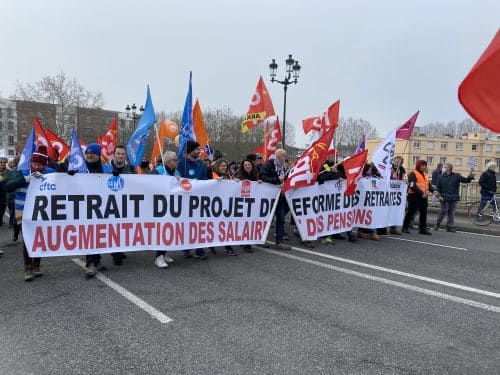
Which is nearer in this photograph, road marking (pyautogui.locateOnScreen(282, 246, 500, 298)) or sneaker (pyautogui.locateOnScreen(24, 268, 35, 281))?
road marking (pyautogui.locateOnScreen(282, 246, 500, 298))

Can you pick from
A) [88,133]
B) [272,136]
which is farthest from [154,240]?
[88,133]

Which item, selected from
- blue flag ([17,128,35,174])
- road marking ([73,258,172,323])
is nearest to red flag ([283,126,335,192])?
road marking ([73,258,172,323])

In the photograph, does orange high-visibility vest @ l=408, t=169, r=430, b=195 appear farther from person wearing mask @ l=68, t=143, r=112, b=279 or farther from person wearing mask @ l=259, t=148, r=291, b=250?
person wearing mask @ l=68, t=143, r=112, b=279

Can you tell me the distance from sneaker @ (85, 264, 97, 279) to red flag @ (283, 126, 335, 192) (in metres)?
3.78

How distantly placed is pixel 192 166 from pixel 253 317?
11.2 feet

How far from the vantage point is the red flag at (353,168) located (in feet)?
27.7

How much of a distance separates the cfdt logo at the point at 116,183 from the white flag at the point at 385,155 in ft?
19.7

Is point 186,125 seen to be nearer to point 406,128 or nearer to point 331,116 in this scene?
point 331,116

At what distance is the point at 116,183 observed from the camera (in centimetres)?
607

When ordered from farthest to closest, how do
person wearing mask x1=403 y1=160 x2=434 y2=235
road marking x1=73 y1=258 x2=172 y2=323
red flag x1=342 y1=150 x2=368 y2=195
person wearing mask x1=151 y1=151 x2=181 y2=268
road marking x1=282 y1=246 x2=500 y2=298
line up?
person wearing mask x1=403 y1=160 x2=434 y2=235 < red flag x1=342 y1=150 x2=368 y2=195 < person wearing mask x1=151 y1=151 x2=181 y2=268 < road marking x1=282 y1=246 x2=500 y2=298 < road marking x1=73 y1=258 x2=172 y2=323

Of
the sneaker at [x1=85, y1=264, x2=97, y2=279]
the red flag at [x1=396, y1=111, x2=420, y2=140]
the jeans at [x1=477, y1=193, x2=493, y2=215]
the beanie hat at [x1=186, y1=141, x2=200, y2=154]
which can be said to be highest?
the red flag at [x1=396, y1=111, x2=420, y2=140]

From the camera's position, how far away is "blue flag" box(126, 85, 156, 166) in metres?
7.15

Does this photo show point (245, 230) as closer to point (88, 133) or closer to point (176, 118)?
point (88, 133)

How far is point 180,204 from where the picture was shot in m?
6.58
